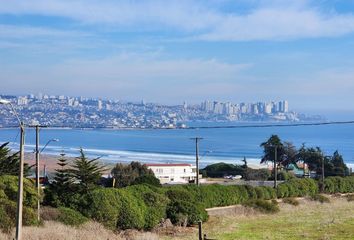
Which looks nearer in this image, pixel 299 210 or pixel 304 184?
pixel 299 210

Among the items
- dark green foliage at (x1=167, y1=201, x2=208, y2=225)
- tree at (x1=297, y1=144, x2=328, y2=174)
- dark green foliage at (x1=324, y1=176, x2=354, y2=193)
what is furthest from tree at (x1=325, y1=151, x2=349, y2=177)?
dark green foliage at (x1=167, y1=201, x2=208, y2=225)

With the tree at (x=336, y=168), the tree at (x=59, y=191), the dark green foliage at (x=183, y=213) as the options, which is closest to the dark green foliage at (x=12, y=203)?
the tree at (x=59, y=191)

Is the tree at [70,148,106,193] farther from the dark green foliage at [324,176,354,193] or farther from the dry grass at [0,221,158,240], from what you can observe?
the dark green foliage at [324,176,354,193]

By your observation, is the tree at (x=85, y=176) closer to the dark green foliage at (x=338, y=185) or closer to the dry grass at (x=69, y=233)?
the dry grass at (x=69, y=233)

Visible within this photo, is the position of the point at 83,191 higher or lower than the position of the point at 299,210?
higher

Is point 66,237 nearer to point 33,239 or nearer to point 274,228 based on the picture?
point 33,239

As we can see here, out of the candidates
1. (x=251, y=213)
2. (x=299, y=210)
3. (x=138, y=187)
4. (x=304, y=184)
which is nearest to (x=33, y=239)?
(x=138, y=187)
